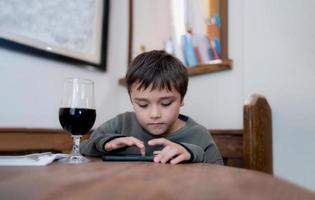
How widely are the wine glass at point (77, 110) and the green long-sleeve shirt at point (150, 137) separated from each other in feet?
0.35

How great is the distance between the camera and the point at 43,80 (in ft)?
5.41

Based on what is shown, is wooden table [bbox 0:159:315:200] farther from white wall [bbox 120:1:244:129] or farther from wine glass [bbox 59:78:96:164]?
white wall [bbox 120:1:244:129]

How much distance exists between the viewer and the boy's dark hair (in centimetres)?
98

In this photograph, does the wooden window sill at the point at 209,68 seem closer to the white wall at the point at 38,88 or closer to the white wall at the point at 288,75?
the white wall at the point at 288,75

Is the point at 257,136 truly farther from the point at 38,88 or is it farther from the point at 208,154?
Answer: the point at 38,88

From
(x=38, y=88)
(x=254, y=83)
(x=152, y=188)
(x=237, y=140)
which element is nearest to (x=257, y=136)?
(x=237, y=140)

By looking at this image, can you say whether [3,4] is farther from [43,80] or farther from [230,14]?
[230,14]

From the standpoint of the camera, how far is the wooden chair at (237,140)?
1109mm

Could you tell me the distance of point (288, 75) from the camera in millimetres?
1180

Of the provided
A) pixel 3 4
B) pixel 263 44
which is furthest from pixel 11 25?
pixel 263 44

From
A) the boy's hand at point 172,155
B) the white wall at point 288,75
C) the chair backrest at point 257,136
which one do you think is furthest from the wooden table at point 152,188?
the white wall at point 288,75

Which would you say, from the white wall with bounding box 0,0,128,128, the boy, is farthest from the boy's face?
the white wall with bounding box 0,0,128,128

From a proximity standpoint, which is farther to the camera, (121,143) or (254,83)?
(254,83)

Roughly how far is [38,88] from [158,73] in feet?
2.87
